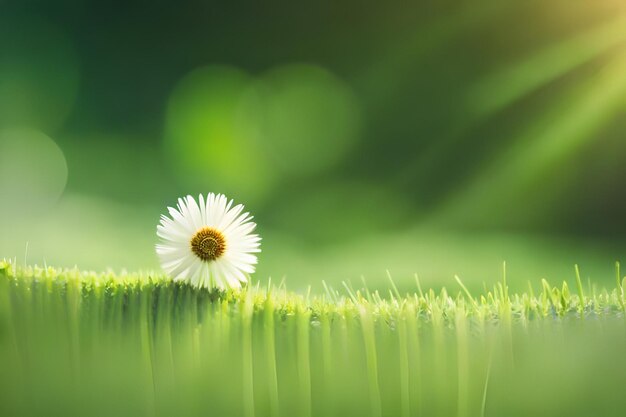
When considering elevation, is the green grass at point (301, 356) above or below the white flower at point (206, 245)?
below

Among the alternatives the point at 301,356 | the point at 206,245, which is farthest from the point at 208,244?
the point at 301,356

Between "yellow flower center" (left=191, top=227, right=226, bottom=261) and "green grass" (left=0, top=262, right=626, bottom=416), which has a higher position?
"yellow flower center" (left=191, top=227, right=226, bottom=261)

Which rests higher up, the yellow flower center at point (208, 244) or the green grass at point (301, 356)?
the yellow flower center at point (208, 244)

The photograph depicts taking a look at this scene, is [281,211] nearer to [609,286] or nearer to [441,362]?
[609,286]

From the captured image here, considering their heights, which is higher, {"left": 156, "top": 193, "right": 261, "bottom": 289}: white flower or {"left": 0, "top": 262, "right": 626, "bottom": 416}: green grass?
{"left": 156, "top": 193, "right": 261, "bottom": 289}: white flower

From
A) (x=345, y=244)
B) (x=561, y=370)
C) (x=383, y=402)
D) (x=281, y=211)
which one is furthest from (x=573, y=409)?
(x=281, y=211)
